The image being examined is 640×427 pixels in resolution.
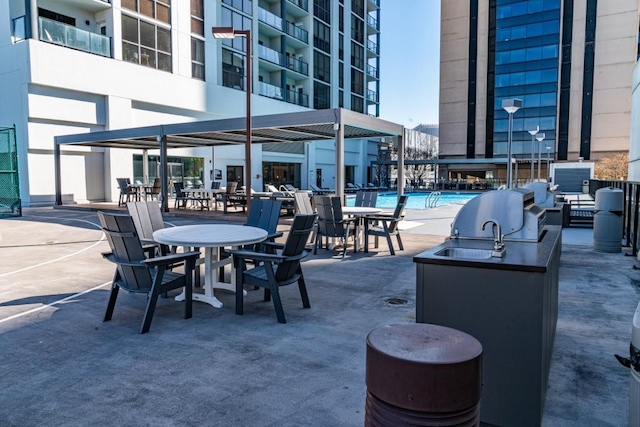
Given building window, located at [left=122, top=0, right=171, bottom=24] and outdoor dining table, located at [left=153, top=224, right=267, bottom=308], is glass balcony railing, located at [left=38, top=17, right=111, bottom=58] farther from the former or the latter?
outdoor dining table, located at [left=153, top=224, right=267, bottom=308]

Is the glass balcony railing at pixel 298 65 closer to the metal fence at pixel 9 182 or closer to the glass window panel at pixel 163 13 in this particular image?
the glass window panel at pixel 163 13

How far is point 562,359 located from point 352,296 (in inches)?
98.9

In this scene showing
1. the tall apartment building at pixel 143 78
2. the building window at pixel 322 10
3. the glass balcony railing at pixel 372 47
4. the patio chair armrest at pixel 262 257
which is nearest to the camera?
the patio chair armrest at pixel 262 257

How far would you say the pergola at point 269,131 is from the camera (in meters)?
11.9

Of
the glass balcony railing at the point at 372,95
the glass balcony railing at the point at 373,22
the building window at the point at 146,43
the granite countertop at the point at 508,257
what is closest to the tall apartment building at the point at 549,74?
the glass balcony railing at the point at 373,22

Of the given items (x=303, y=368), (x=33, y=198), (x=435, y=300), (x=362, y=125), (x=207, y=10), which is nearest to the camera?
(x=435, y=300)

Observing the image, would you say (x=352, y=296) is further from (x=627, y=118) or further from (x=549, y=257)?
(x=627, y=118)

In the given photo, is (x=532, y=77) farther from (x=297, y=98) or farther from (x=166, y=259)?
(x=166, y=259)

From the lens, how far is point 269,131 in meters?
16.1

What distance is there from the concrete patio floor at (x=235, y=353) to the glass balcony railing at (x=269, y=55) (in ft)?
91.7

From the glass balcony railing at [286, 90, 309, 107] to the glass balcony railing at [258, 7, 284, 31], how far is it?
4.81 meters

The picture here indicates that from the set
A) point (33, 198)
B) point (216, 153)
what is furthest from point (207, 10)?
point (33, 198)

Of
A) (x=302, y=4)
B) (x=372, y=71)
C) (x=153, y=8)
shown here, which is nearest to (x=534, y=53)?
(x=372, y=71)

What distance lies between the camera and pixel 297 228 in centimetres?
486
